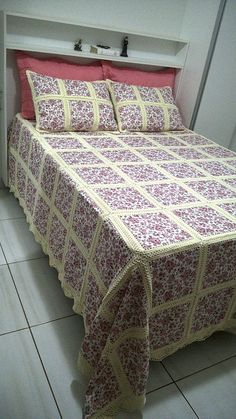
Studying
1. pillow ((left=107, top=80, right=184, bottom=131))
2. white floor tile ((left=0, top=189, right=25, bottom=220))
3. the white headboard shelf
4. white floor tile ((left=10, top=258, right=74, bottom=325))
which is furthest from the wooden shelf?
white floor tile ((left=10, top=258, right=74, bottom=325))

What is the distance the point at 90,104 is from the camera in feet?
7.06

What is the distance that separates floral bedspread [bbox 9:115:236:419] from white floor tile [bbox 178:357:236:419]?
0.17 metres

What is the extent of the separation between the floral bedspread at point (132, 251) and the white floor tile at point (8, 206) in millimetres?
436

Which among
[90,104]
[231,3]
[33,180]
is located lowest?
[33,180]

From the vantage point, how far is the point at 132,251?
3.40 ft

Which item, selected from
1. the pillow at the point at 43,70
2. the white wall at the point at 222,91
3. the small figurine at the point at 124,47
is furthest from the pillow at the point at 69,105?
the white wall at the point at 222,91

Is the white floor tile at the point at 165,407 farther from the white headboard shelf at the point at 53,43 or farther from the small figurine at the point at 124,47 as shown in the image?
the small figurine at the point at 124,47

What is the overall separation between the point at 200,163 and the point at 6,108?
140cm

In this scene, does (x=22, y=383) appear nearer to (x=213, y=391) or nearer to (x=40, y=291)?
(x=40, y=291)

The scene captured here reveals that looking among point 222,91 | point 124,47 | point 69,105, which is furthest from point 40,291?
point 222,91

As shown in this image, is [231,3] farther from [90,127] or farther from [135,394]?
[135,394]

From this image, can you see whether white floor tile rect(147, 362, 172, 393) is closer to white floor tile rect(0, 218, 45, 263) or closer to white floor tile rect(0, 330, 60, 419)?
white floor tile rect(0, 330, 60, 419)

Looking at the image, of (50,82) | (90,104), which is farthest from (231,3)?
(50,82)

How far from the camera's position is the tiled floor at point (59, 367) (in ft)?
3.98
